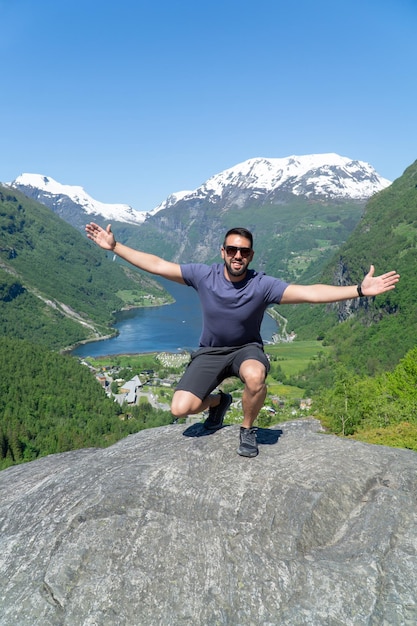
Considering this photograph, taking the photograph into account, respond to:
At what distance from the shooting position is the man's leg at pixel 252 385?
31.6 feet

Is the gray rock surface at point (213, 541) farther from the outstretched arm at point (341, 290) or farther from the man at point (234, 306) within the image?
the outstretched arm at point (341, 290)

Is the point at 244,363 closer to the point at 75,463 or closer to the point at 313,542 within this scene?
the point at 313,542

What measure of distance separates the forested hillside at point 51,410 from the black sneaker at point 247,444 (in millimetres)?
76861

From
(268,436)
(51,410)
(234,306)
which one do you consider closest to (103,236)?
(234,306)

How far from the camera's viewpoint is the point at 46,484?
9.76m

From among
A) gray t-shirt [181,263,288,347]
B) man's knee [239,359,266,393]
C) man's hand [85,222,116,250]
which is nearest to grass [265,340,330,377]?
gray t-shirt [181,263,288,347]

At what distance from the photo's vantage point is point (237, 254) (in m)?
9.42

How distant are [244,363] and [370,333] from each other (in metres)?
166

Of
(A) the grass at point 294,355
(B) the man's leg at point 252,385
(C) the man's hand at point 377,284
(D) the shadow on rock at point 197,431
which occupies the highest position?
(C) the man's hand at point 377,284

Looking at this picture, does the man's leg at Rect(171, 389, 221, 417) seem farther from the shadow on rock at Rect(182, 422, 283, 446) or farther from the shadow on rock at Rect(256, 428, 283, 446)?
the shadow on rock at Rect(256, 428, 283, 446)

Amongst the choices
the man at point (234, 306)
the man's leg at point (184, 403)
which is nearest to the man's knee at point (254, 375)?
the man at point (234, 306)

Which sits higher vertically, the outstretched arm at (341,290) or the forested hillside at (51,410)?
the outstretched arm at (341,290)

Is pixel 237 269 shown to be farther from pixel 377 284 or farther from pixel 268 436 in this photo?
pixel 268 436

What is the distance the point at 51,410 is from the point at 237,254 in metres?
119
